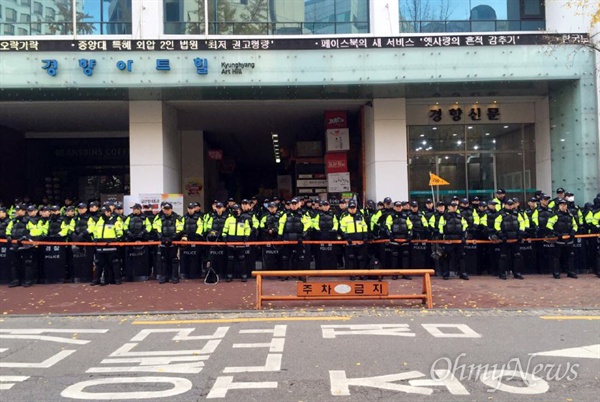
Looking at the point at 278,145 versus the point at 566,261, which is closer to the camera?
the point at 566,261

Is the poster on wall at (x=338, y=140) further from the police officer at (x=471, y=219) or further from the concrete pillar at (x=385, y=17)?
the police officer at (x=471, y=219)

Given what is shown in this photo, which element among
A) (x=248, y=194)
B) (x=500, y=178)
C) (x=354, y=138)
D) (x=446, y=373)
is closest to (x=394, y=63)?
(x=354, y=138)

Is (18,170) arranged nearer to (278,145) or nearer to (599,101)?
(278,145)

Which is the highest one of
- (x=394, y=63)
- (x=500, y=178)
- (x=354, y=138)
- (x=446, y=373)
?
(x=394, y=63)

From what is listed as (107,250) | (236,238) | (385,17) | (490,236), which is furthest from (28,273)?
(385,17)

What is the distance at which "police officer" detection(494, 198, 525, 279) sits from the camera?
41.1ft

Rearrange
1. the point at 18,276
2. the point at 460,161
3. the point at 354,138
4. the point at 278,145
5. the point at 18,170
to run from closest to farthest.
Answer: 1. the point at 18,276
2. the point at 460,161
3. the point at 354,138
4. the point at 18,170
5. the point at 278,145

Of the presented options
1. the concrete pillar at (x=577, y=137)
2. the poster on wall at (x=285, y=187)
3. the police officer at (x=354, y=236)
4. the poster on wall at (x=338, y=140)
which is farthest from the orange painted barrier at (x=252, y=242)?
the poster on wall at (x=285, y=187)

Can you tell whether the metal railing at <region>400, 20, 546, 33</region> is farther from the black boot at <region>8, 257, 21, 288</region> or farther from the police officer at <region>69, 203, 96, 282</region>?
the black boot at <region>8, 257, 21, 288</region>

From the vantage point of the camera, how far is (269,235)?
43.4ft

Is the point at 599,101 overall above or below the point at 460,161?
above

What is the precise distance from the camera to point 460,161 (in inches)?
714

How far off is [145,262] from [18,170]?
1267cm

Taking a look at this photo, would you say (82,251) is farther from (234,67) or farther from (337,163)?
(337,163)
